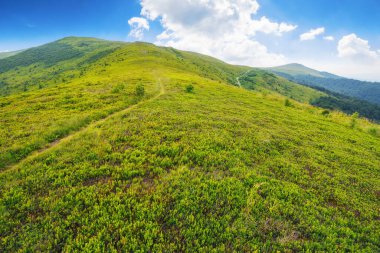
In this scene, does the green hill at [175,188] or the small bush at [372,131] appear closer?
the green hill at [175,188]

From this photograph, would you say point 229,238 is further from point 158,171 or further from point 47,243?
point 47,243

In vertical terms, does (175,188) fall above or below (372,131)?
below

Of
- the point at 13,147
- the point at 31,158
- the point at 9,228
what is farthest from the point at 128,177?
the point at 13,147

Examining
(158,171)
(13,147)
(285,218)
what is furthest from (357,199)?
(13,147)

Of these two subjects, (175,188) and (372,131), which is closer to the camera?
(175,188)

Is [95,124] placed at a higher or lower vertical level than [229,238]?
higher

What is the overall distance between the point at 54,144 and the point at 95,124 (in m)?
3.79

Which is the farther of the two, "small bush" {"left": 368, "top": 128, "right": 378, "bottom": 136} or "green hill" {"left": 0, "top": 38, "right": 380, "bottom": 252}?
"small bush" {"left": 368, "top": 128, "right": 378, "bottom": 136}

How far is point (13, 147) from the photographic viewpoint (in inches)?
438

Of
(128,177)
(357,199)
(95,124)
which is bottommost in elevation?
(357,199)

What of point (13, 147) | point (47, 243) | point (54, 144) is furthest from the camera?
point (54, 144)

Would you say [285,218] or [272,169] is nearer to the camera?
[285,218]

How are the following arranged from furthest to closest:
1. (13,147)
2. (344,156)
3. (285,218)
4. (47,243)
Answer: (344,156), (13,147), (285,218), (47,243)

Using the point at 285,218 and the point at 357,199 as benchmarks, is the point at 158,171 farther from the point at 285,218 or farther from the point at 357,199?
the point at 357,199
